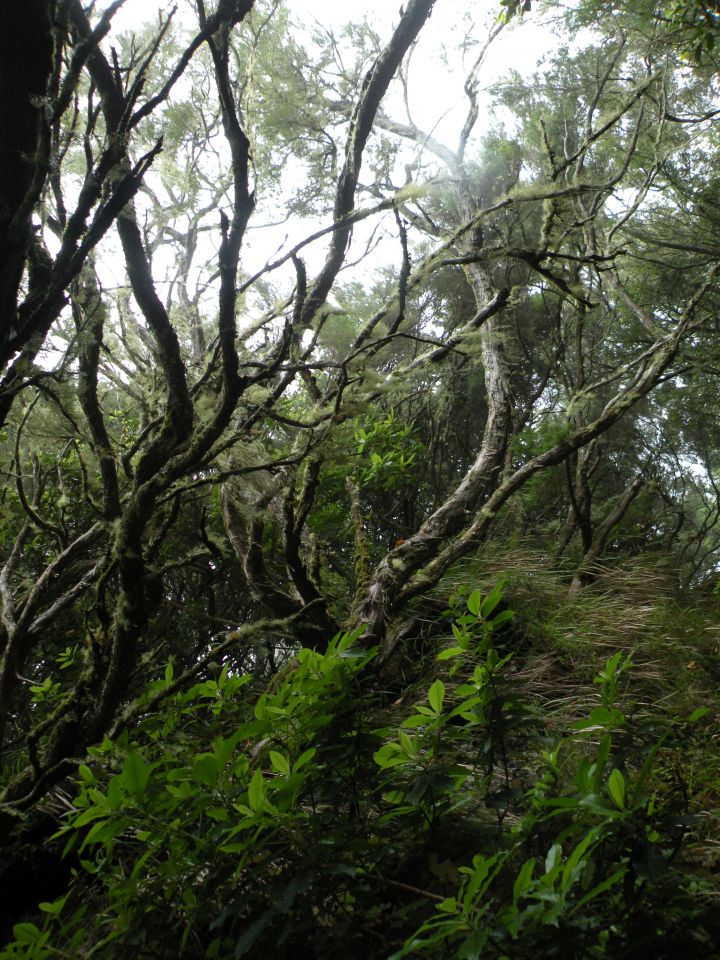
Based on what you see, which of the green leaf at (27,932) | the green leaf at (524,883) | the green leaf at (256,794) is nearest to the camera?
the green leaf at (524,883)

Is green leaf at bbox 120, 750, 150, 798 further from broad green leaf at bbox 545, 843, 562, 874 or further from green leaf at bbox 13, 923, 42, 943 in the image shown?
broad green leaf at bbox 545, 843, 562, 874

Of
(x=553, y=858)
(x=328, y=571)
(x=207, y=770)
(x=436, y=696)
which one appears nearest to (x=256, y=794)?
(x=207, y=770)

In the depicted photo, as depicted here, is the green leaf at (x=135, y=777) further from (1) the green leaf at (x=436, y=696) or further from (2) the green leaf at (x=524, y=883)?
(2) the green leaf at (x=524, y=883)

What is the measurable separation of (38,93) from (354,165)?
4.97 ft

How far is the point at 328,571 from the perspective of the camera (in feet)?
14.2

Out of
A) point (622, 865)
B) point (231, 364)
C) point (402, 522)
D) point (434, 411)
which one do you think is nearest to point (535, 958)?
point (622, 865)

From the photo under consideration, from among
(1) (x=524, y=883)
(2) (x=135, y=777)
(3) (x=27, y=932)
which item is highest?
(1) (x=524, y=883)

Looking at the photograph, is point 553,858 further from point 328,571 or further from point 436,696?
point 328,571

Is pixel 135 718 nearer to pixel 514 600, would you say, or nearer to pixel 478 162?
pixel 514 600

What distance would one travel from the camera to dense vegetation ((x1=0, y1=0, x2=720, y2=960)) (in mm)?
1286

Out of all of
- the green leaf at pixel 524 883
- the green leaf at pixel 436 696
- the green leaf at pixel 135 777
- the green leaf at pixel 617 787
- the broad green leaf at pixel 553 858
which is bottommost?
the green leaf at pixel 135 777

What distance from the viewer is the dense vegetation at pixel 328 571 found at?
129 centimetres

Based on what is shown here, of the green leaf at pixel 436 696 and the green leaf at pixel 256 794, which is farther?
the green leaf at pixel 436 696

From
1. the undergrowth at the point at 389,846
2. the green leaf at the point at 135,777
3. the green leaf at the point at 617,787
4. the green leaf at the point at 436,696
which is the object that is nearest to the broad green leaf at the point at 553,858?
the undergrowth at the point at 389,846
